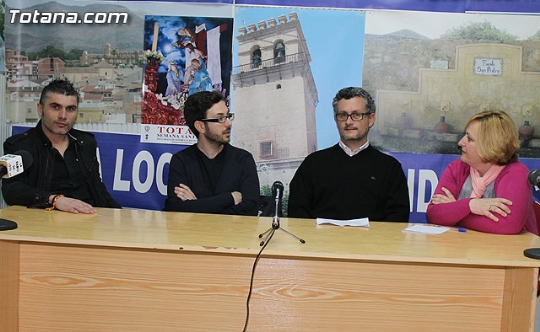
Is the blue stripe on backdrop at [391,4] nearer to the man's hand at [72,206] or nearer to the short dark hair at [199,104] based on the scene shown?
the short dark hair at [199,104]

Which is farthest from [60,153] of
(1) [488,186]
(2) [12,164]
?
(1) [488,186]

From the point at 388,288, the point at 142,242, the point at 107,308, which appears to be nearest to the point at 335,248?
the point at 388,288

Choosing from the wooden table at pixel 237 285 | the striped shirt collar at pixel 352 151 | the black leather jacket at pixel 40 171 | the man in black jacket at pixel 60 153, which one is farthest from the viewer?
the striped shirt collar at pixel 352 151

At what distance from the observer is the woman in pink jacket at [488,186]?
8.51ft

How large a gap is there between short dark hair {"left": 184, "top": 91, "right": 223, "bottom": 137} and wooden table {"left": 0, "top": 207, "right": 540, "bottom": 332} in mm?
1197

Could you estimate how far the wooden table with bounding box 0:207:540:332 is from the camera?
2.22 metres

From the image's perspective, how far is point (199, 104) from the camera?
11.3ft

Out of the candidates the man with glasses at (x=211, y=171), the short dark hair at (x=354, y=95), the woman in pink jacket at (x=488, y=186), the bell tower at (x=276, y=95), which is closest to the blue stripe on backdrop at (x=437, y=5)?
the bell tower at (x=276, y=95)

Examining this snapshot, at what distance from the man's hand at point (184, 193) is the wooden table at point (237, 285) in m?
0.77

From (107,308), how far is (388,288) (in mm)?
1094

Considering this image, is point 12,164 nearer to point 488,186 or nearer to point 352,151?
point 352,151

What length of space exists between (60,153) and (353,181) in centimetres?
166

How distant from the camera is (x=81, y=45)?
153 inches

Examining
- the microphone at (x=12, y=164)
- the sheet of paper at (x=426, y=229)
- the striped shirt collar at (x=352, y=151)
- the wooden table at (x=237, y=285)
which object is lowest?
the wooden table at (x=237, y=285)
